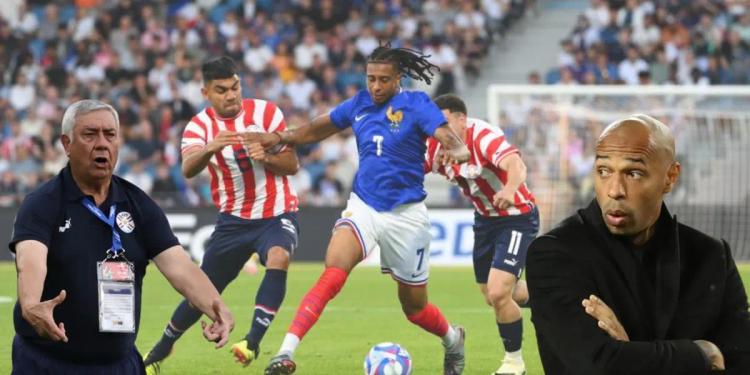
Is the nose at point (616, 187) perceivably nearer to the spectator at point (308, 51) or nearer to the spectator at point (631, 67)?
the spectator at point (631, 67)

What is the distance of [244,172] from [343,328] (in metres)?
2.82

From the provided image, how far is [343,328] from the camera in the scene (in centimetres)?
1284

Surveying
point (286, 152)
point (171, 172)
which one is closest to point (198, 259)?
point (171, 172)

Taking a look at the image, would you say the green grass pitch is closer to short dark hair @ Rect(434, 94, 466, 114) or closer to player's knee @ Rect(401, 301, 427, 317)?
player's knee @ Rect(401, 301, 427, 317)

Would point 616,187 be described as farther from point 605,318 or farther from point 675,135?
point 675,135

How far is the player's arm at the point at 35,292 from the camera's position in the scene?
511 cm

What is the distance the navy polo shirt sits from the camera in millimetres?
5434

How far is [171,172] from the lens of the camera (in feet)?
74.7

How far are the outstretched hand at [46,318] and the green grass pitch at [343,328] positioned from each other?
15.6 feet

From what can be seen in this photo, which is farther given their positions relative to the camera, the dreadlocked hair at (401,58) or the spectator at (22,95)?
the spectator at (22,95)

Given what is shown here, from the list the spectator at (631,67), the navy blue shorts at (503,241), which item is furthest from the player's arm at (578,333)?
the spectator at (631,67)

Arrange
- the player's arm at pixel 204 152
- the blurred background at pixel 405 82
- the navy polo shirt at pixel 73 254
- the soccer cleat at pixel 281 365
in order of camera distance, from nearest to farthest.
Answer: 1. the navy polo shirt at pixel 73 254
2. the soccer cleat at pixel 281 365
3. the player's arm at pixel 204 152
4. the blurred background at pixel 405 82

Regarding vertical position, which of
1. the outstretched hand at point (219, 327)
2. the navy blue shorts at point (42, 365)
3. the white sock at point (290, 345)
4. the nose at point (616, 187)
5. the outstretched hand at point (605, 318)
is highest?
the nose at point (616, 187)

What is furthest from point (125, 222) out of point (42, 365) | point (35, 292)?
point (42, 365)
